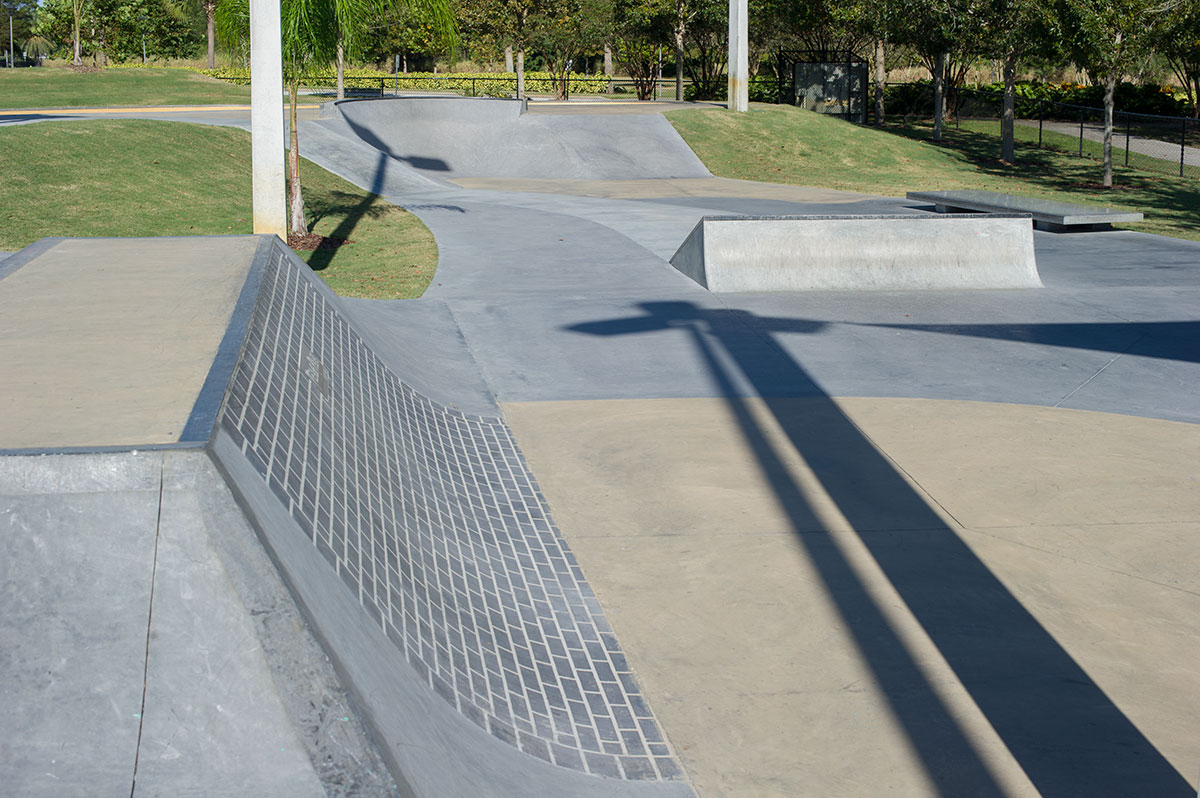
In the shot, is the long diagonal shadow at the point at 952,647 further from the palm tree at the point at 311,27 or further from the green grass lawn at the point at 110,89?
the green grass lawn at the point at 110,89

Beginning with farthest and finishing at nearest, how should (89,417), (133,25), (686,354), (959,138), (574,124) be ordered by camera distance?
(133,25) < (959,138) < (574,124) < (686,354) < (89,417)

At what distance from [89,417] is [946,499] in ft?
15.9

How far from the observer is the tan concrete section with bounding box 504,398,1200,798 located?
165 inches

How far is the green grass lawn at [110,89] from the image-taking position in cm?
3600

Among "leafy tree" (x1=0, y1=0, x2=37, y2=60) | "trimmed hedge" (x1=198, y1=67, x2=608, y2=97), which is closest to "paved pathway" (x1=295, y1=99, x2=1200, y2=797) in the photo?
"trimmed hedge" (x1=198, y1=67, x2=608, y2=97)

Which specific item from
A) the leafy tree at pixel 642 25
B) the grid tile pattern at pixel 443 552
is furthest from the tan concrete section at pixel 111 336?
the leafy tree at pixel 642 25

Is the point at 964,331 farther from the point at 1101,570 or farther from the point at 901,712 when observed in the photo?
the point at 901,712

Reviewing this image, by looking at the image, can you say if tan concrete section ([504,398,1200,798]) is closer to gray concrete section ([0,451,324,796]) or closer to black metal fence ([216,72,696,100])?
gray concrete section ([0,451,324,796])

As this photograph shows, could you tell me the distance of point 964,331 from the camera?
11.0 meters

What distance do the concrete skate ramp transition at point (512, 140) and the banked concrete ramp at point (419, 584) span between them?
72.7 ft

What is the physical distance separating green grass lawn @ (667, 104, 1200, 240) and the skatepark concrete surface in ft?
54.5

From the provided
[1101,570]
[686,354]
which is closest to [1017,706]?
[1101,570]

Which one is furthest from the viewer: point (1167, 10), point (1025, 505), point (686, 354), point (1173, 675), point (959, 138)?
point (959, 138)

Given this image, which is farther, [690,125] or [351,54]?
[690,125]
